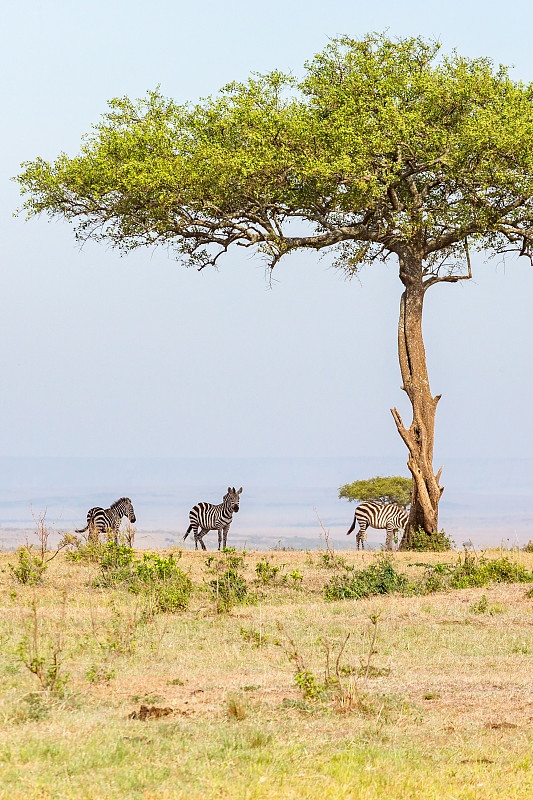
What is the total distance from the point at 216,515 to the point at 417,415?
6.28 meters

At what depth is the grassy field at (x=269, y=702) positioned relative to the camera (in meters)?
5.62

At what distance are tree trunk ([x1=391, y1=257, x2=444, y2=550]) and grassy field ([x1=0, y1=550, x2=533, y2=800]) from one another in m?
9.90

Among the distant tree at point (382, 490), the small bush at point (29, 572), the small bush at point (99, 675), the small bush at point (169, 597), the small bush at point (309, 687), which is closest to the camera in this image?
the small bush at point (309, 687)

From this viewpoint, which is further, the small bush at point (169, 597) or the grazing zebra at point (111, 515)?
the grazing zebra at point (111, 515)

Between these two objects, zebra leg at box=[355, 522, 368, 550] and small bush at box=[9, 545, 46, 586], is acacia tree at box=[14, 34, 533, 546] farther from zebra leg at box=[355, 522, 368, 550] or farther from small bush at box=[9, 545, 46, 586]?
small bush at box=[9, 545, 46, 586]

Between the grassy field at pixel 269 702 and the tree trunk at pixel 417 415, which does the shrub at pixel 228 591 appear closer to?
the grassy field at pixel 269 702

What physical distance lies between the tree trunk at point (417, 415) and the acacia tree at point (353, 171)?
35 millimetres

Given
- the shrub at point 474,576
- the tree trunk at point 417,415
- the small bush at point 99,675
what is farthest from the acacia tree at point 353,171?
the small bush at point 99,675

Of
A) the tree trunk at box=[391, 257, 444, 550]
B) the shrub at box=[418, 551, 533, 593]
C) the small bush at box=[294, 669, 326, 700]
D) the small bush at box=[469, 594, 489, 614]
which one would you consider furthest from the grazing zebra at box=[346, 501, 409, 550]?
the small bush at box=[294, 669, 326, 700]

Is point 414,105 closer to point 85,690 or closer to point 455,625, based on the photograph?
point 455,625

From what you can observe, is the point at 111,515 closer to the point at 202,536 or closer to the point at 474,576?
the point at 202,536

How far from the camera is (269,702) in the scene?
743cm

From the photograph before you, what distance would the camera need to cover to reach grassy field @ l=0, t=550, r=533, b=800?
5625 millimetres

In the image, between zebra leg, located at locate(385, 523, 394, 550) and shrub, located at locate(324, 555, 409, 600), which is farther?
zebra leg, located at locate(385, 523, 394, 550)
